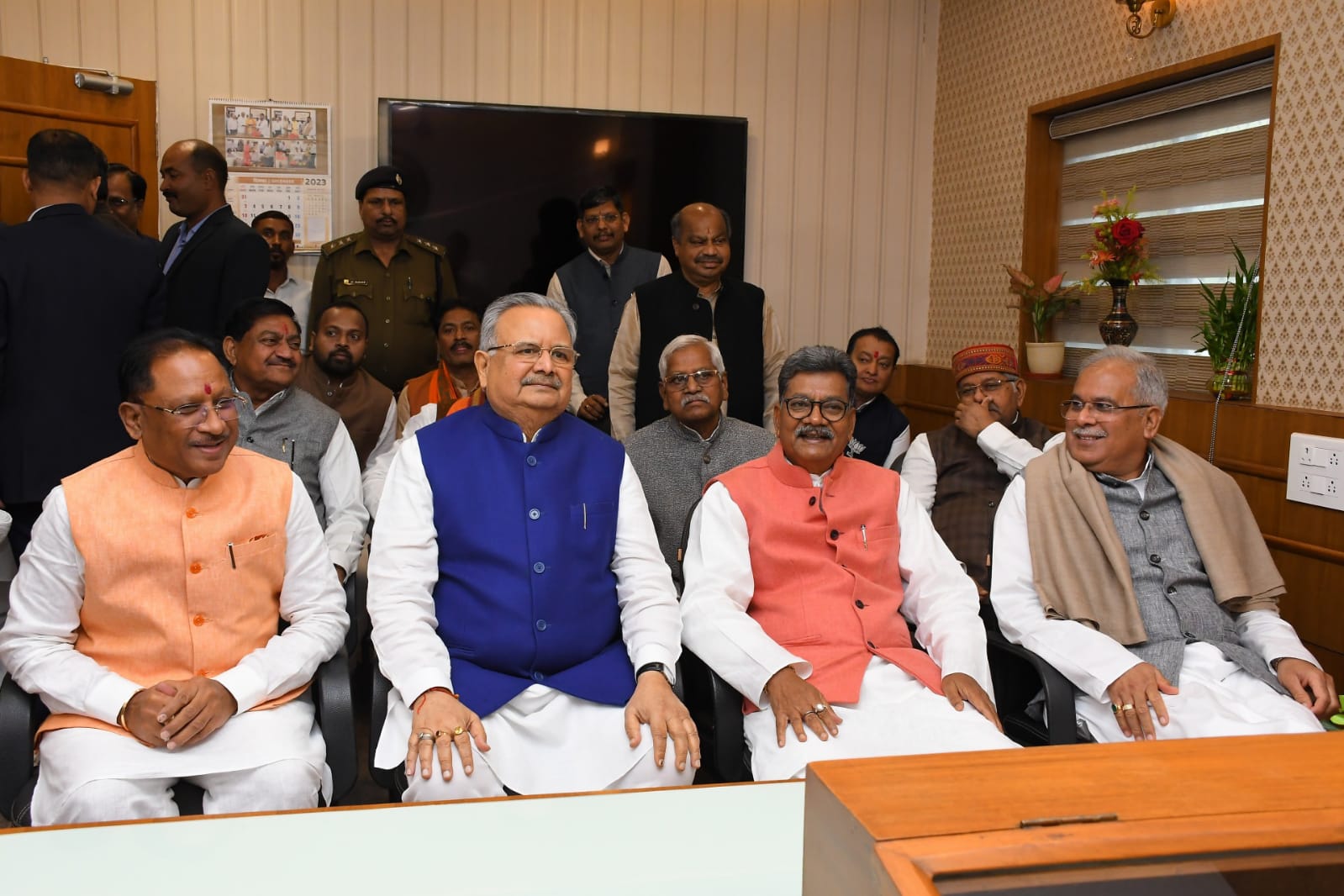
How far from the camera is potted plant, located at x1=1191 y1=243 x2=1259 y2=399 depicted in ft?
12.0

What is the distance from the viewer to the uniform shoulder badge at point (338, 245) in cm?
462

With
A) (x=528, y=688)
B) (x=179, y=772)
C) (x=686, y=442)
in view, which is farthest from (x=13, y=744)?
(x=686, y=442)

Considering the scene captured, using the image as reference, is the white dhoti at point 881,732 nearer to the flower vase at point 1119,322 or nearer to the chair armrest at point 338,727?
the chair armrest at point 338,727

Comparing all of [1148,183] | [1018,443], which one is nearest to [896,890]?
[1018,443]

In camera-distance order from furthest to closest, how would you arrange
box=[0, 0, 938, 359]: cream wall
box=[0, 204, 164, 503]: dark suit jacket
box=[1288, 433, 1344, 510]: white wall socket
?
box=[0, 0, 938, 359]: cream wall < box=[1288, 433, 1344, 510]: white wall socket < box=[0, 204, 164, 503]: dark suit jacket

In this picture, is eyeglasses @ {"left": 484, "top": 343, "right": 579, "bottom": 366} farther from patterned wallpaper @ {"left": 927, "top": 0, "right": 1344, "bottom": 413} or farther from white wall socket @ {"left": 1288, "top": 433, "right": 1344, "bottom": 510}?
patterned wallpaper @ {"left": 927, "top": 0, "right": 1344, "bottom": 413}

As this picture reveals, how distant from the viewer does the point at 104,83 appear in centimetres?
444

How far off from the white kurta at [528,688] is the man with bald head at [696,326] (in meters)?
1.74

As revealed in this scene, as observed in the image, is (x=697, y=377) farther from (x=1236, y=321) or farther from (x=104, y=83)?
(x=104, y=83)

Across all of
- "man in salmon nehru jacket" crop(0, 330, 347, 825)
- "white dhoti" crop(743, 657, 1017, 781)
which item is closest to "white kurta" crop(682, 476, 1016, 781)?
"white dhoti" crop(743, 657, 1017, 781)

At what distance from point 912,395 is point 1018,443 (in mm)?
2565

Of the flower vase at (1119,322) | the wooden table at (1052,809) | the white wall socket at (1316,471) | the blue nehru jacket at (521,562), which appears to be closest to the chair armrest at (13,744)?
the blue nehru jacket at (521,562)

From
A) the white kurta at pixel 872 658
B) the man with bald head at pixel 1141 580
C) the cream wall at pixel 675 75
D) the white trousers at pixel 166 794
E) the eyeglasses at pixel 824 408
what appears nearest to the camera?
the white trousers at pixel 166 794

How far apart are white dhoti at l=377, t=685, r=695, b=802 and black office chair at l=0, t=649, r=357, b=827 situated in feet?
0.25
